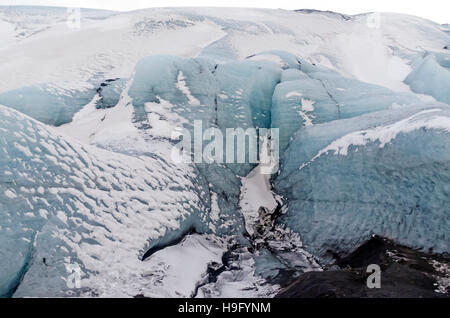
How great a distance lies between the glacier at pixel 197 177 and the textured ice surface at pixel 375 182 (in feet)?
0.05

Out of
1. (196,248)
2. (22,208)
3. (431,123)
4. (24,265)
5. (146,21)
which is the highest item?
(146,21)

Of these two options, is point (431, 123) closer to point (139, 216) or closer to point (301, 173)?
point (301, 173)

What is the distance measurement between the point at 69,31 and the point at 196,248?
29.3 ft

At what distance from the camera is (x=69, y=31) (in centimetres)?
1053

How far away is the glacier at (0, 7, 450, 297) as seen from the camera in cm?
336

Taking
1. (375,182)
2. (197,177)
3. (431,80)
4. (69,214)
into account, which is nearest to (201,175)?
(197,177)

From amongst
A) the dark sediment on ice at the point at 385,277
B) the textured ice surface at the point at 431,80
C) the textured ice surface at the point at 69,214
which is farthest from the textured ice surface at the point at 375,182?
the textured ice surface at the point at 431,80

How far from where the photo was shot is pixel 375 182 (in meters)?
4.51

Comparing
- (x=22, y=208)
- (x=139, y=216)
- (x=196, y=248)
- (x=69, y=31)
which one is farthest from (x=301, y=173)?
(x=69, y=31)

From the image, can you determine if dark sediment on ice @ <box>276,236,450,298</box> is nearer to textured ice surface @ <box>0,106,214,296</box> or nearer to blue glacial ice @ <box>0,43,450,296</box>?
blue glacial ice @ <box>0,43,450,296</box>

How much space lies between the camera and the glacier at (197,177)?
11.0 feet

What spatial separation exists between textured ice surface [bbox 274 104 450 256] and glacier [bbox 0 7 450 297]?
0.05 feet

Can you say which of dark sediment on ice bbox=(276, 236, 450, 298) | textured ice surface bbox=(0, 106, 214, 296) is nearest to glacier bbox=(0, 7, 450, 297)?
textured ice surface bbox=(0, 106, 214, 296)
